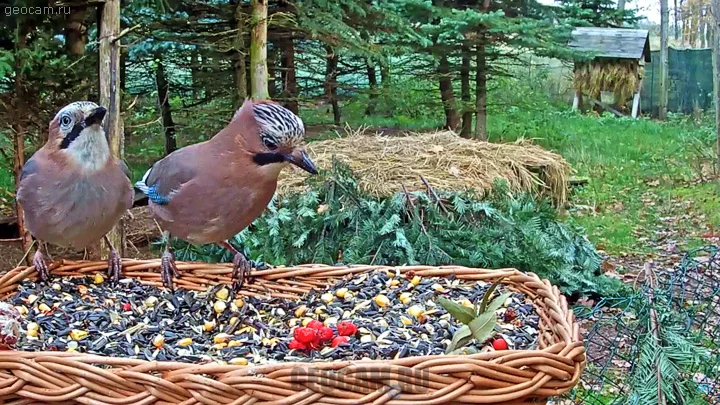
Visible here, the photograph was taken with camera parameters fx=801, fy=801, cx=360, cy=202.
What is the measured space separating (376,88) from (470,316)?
621 cm

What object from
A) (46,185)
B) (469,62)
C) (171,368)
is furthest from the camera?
(469,62)

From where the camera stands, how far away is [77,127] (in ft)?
5.33

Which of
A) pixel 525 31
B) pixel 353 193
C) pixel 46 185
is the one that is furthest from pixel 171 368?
pixel 525 31

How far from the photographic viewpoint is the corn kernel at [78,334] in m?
1.55

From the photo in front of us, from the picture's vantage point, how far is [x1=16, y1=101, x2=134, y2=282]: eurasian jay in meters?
1.67

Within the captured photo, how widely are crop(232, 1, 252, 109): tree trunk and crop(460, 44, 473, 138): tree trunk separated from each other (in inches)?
118

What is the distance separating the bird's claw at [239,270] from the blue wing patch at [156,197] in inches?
8.0

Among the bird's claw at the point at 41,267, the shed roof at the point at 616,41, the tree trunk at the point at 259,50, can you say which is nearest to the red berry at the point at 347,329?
the bird's claw at the point at 41,267

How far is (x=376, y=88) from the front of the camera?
7.47 meters

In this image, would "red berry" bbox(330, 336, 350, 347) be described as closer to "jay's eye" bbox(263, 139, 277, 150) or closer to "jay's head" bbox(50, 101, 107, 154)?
"jay's eye" bbox(263, 139, 277, 150)

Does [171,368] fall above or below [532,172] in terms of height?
above

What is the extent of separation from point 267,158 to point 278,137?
0.07 metres

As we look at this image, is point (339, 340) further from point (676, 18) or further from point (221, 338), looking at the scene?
point (676, 18)

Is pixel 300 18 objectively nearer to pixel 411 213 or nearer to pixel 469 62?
pixel 411 213
